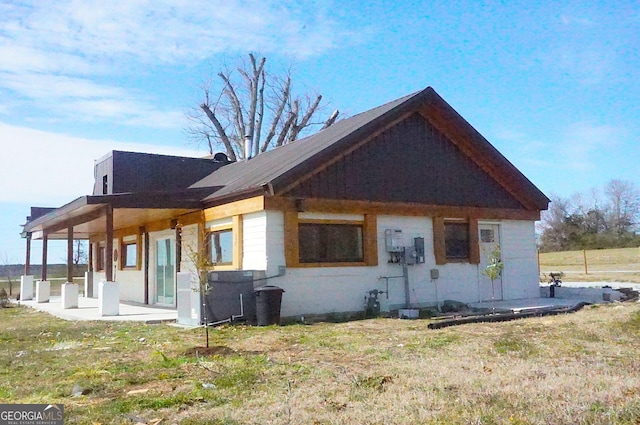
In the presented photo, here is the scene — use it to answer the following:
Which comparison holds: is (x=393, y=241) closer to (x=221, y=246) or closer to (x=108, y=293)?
(x=221, y=246)

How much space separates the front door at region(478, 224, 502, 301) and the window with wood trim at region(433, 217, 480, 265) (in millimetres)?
390

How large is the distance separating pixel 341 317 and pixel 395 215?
10.0 ft

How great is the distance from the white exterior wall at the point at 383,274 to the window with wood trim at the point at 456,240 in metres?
0.17

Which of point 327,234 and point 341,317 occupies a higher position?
point 327,234

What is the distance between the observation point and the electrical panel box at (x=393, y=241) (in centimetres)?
1435

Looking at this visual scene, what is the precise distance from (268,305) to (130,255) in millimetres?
10493

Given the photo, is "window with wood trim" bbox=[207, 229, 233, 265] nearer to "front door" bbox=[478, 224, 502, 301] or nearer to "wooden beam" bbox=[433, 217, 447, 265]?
"wooden beam" bbox=[433, 217, 447, 265]

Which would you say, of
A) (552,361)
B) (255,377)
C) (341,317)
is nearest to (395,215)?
(341,317)

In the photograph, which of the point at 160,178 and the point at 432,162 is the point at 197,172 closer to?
the point at 160,178

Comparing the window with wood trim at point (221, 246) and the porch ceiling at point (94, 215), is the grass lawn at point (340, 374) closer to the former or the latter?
the window with wood trim at point (221, 246)

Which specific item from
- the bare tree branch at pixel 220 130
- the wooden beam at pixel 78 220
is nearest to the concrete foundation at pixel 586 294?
the wooden beam at pixel 78 220

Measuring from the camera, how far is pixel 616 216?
186ft

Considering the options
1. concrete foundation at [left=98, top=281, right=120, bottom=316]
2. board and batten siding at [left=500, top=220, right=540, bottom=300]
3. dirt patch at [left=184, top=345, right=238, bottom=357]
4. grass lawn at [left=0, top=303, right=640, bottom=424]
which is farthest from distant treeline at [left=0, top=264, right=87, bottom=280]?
dirt patch at [left=184, top=345, right=238, bottom=357]

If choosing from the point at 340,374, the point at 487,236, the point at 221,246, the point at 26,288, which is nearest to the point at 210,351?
the point at 340,374
